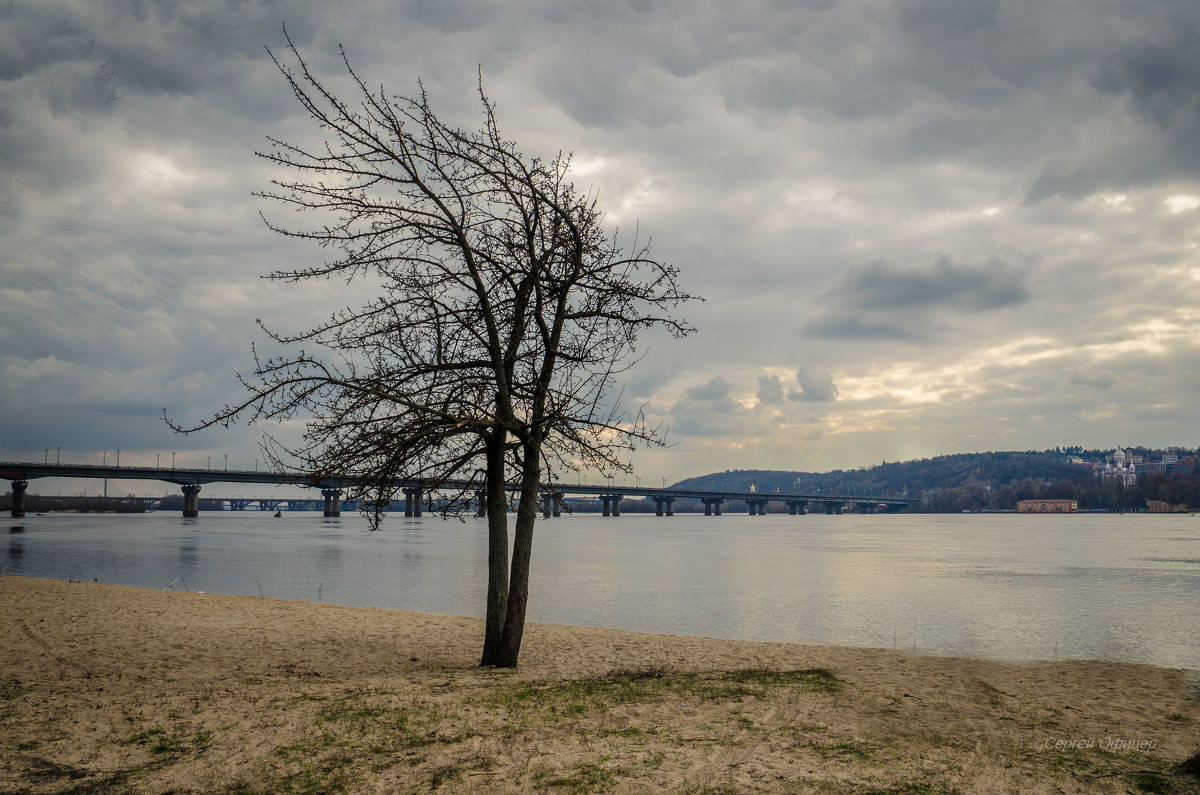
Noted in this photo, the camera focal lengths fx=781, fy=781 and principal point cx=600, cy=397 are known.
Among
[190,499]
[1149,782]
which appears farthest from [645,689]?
[190,499]

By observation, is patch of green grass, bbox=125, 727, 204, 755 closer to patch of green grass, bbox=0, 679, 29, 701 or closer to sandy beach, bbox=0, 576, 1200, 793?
sandy beach, bbox=0, 576, 1200, 793

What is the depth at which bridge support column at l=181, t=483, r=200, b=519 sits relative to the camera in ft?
555

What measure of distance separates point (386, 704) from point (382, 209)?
7673mm

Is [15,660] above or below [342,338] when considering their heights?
below

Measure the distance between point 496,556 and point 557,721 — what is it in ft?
18.1

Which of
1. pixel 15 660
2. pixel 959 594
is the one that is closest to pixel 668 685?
pixel 15 660

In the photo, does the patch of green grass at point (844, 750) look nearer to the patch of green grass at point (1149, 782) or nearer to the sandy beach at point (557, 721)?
Answer: the sandy beach at point (557, 721)

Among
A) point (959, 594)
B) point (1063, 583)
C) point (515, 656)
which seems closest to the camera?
point (515, 656)

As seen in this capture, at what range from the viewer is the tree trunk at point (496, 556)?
1458 centimetres

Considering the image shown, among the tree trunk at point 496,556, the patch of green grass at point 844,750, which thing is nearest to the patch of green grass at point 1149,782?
the patch of green grass at point 844,750

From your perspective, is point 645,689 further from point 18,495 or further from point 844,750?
point 18,495

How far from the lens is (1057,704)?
12.2 metres

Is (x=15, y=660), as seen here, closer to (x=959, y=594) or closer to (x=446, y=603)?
(x=446, y=603)

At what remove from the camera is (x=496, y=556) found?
48.4ft
